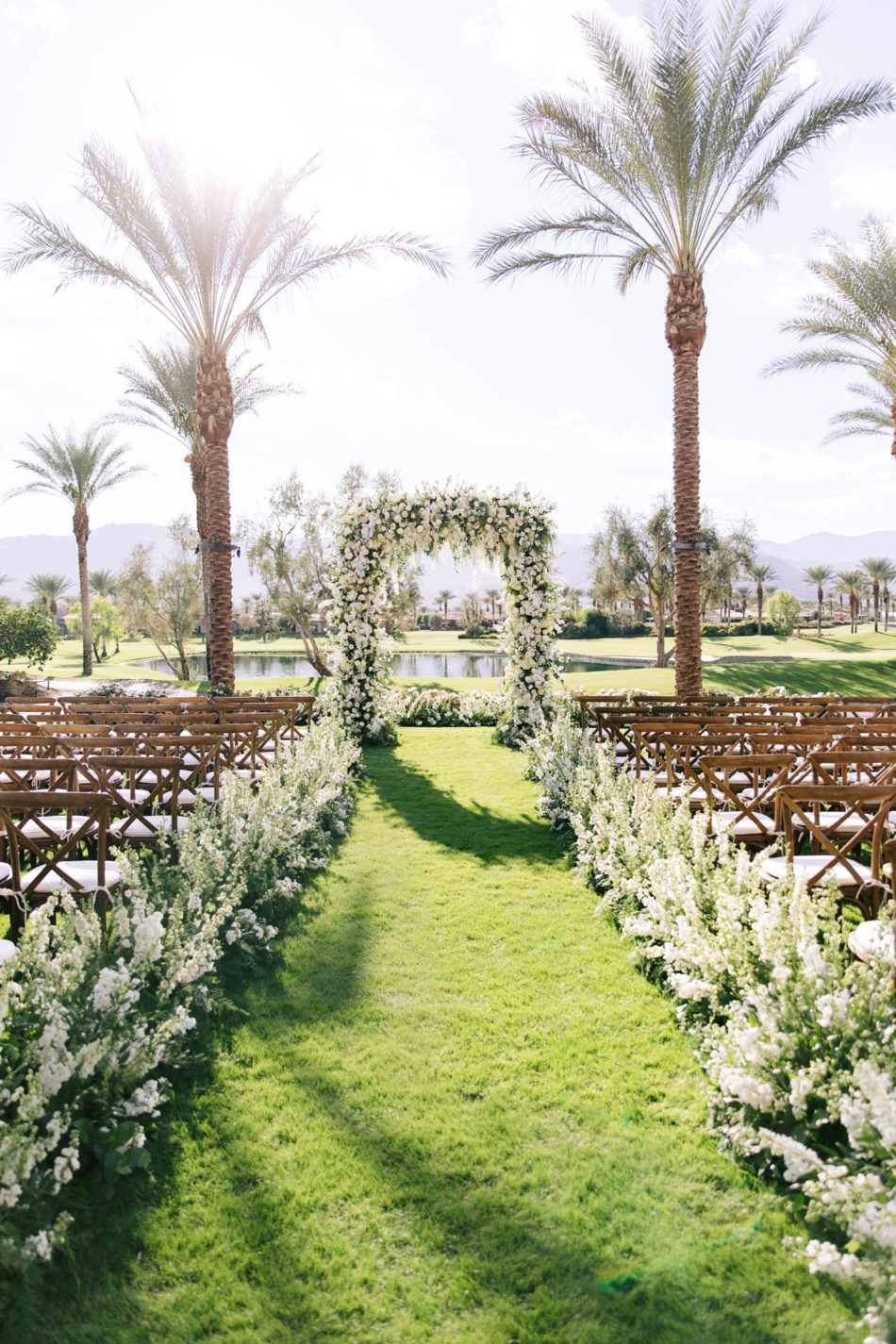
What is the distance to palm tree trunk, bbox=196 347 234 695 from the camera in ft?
47.9

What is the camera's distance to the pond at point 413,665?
131 ft

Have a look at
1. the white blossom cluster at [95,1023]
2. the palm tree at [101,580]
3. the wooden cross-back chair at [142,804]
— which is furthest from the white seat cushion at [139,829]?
the palm tree at [101,580]

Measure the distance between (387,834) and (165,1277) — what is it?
5.51 meters

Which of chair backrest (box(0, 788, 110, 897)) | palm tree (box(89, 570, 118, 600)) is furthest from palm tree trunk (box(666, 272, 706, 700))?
palm tree (box(89, 570, 118, 600))

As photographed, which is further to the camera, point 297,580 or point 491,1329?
point 297,580

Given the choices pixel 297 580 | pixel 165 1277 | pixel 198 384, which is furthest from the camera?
pixel 297 580

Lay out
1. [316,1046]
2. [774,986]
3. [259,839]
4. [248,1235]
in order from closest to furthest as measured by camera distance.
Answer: [248,1235] → [774,986] → [316,1046] → [259,839]

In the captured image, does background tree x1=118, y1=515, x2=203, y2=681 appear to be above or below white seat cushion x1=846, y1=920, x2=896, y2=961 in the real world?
above

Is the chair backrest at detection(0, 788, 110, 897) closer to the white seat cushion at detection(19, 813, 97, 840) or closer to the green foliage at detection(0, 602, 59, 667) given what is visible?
the white seat cushion at detection(19, 813, 97, 840)

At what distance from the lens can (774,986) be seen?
10.5 feet

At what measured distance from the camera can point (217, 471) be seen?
1470 cm

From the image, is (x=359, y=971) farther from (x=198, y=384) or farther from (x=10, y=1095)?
(x=198, y=384)

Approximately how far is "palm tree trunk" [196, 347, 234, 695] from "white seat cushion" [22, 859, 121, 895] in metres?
9.93

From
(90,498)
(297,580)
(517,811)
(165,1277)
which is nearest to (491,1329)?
(165,1277)
